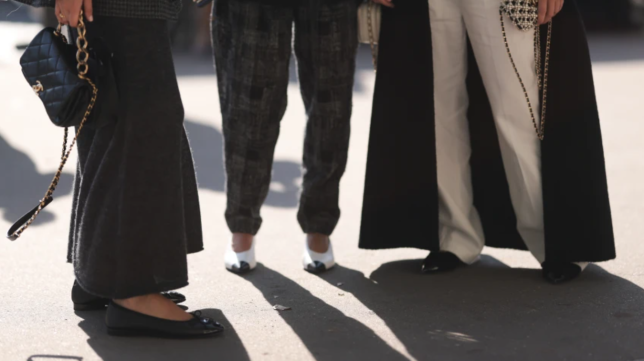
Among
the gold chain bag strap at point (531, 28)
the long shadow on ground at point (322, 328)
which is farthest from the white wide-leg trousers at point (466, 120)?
the long shadow on ground at point (322, 328)

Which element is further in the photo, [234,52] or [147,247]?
[234,52]

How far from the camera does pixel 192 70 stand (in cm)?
1012

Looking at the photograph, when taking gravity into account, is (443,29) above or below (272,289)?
above

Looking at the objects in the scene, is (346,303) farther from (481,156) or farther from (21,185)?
(21,185)

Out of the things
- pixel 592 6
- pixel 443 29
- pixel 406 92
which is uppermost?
pixel 443 29

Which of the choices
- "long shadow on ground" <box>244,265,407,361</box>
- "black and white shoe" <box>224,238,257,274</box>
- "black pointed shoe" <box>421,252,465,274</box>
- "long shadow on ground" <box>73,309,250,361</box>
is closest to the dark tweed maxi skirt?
"long shadow on ground" <box>73,309,250,361</box>

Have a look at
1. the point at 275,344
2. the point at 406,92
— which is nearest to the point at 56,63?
the point at 275,344

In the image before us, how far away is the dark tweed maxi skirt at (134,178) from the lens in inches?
106

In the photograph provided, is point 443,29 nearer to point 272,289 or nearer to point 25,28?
point 272,289

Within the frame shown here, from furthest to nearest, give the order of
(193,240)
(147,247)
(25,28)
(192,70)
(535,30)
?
(25,28) < (192,70) < (535,30) < (193,240) < (147,247)

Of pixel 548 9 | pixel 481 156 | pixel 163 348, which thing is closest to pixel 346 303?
pixel 163 348

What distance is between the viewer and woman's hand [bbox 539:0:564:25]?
130 inches

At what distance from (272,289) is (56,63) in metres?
1.23

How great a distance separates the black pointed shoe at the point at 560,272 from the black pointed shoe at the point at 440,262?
1.12 feet
